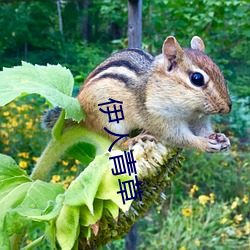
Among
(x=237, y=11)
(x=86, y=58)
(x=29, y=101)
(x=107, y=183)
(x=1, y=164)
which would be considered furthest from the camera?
(x=86, y=58)

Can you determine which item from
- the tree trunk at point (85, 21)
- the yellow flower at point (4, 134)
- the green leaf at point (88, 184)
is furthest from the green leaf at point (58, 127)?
the tree trunk at point (85, 21)

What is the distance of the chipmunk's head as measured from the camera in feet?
2.00

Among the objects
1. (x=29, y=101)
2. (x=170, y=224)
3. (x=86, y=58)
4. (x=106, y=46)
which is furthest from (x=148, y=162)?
(x=106, y=46)

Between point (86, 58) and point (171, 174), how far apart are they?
2639mm

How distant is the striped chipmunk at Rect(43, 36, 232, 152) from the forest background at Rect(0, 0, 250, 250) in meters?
0.59

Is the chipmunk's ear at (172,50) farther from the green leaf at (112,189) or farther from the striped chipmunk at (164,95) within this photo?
the green leaf at (112,189)

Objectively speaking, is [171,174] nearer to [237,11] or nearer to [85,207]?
[85,207]

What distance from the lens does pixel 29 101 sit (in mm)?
2885

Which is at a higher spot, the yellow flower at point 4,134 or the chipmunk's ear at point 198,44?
the chipmunk's ear at point 198,44

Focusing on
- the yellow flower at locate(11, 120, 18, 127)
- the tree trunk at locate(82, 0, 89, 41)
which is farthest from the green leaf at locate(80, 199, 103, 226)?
the tree trunk at locate(82, 0, 89, 41)

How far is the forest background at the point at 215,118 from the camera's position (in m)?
1.95

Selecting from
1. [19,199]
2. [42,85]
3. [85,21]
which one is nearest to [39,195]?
[19,199]

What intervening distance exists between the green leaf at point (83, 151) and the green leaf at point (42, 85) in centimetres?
4

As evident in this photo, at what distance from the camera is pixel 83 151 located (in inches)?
23.8
